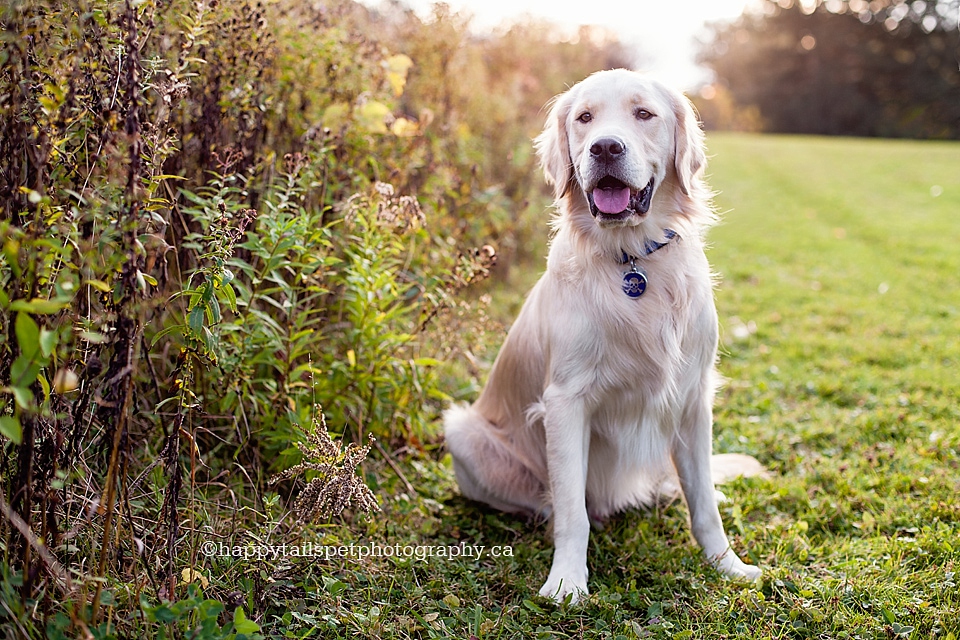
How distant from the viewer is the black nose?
2.27 metres

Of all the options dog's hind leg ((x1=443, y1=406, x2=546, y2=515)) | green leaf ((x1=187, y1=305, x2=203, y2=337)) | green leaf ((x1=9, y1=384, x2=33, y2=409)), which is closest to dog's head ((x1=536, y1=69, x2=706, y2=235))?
dog's hind leg ((x1=443, y1=406, x2=546, y2=515))

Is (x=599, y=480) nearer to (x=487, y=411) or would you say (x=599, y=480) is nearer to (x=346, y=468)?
(x=487, y=411)

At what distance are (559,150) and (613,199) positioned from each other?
369 millimetres

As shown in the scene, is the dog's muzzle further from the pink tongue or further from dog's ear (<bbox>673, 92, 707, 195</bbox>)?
dog's ear (<bbox>673, 92, 707, 195</bbox>)

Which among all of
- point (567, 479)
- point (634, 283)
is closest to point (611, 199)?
point (634, 283)

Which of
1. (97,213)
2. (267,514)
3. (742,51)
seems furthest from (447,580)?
(742,51)

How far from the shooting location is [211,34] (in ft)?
8.84

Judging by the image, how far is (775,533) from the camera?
107 inches

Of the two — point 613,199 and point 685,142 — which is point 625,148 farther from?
point 685,142

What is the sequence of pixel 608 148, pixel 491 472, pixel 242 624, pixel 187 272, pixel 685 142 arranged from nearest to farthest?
pixel 242 624, pixel 608 148, pixel 685 142, pixel 187 272, pixel 491 472

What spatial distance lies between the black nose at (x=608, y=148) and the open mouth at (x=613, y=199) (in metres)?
0.08

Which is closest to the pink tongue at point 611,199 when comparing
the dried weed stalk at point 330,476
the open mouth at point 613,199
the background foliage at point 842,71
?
the open mouth at point 613,199

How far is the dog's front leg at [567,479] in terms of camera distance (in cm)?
238

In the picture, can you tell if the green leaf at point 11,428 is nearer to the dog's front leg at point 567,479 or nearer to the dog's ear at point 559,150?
the dog's front leg at point 567,479
